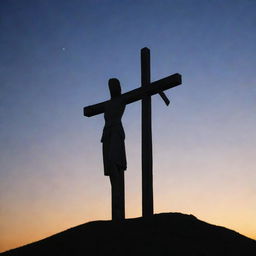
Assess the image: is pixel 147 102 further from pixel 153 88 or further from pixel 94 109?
pixel 94 109

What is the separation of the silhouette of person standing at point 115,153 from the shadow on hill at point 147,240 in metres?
0.51

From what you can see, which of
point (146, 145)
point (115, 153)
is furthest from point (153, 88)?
point (115, 153)

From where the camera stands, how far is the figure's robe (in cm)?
1058

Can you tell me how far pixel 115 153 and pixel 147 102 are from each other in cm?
160

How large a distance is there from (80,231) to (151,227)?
168cm

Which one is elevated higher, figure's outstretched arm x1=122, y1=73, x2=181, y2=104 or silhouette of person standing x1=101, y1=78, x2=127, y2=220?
figure's outstretched arm x1=122, y1=73, x2=181, y2=104

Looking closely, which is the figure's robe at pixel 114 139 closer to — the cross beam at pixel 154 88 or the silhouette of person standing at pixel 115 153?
the silhouette of person standing at pixel 115 153

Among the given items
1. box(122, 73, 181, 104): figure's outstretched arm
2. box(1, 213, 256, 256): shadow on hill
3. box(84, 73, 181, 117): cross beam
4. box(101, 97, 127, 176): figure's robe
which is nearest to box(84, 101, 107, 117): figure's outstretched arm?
box(84, 73, 181, 117): cross beam

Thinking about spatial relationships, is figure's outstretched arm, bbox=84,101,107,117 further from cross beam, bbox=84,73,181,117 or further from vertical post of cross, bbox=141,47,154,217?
vertical post of cross, bbox=141,47,154,217

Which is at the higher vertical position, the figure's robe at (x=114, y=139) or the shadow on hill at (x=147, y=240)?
the figure's robe at (x=114, y=139)

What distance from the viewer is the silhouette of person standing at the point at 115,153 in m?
10.5

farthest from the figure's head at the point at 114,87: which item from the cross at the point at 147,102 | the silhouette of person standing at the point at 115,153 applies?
the silhouette of person standing at the point at 115,153

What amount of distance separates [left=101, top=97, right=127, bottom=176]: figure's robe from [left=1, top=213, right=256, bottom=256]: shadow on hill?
1.39m

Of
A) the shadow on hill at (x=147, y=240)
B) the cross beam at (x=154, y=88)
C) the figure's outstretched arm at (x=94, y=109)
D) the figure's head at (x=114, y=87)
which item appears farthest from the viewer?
the figure's outstretched arm at (x=94, y=109)
